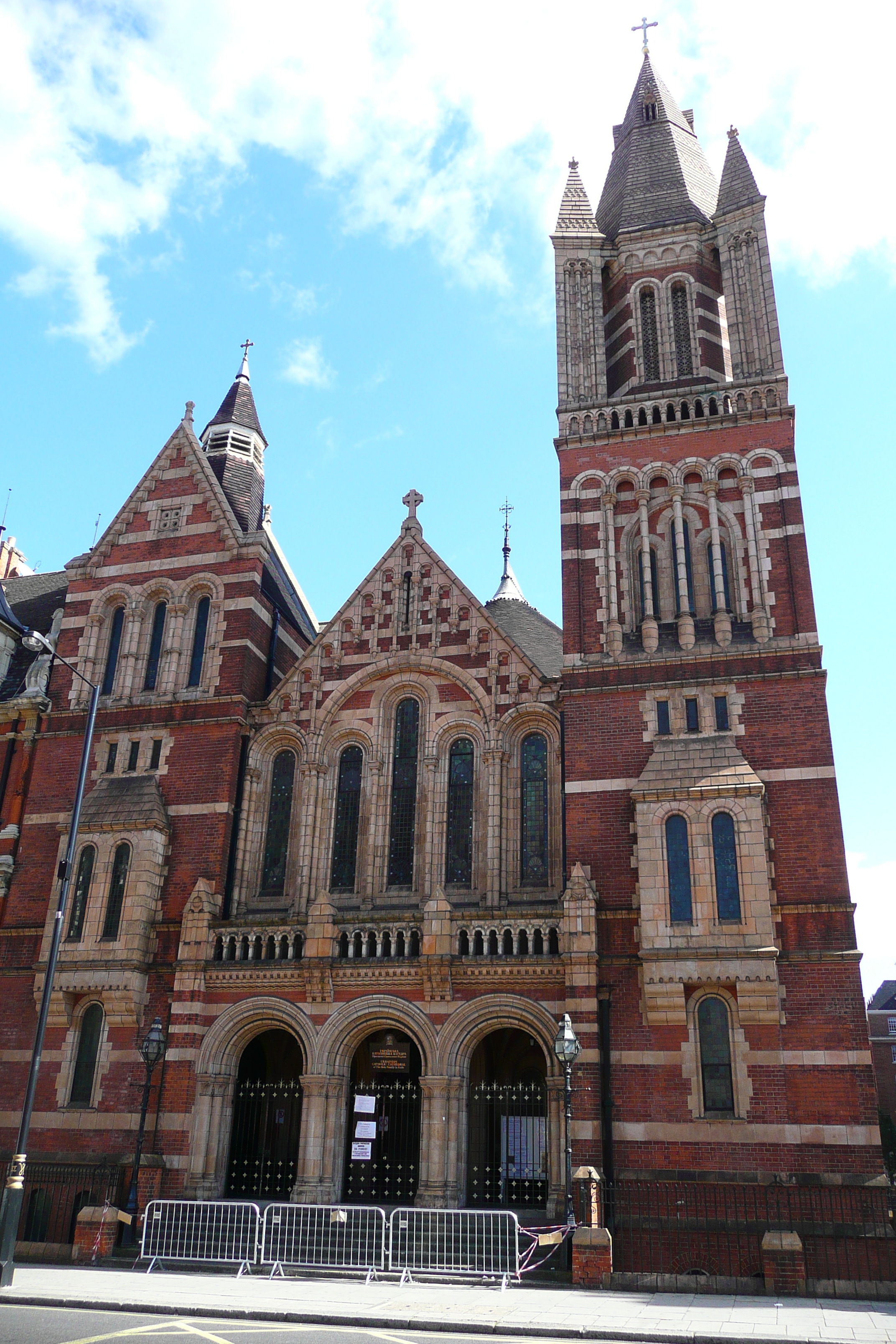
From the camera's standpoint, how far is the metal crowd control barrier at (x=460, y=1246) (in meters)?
17.6

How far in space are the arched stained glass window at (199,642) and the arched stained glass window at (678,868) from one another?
41.7ft

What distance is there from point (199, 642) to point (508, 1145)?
14.4 m

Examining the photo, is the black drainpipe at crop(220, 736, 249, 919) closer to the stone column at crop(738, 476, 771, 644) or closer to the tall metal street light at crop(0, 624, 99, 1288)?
the tall metal street light at crop(0, 624, 99, 1288)

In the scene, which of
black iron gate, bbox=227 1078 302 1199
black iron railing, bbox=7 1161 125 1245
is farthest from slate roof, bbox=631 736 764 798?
black iron railing, bbox=7 1161 125 1245

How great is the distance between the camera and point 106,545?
98.0ft

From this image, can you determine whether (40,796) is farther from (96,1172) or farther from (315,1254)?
(315,1254)

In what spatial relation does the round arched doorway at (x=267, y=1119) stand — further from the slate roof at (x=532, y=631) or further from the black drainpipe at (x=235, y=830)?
the slate roof at (x=532, y=631)

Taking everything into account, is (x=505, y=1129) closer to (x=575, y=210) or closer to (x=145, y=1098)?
(x=145, y=1098)

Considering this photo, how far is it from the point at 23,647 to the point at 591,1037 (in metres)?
20.0

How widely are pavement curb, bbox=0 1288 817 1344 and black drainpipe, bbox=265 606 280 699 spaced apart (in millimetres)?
15531

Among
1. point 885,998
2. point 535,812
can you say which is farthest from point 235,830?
point 885,998

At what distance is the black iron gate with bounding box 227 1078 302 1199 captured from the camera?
23.4 m

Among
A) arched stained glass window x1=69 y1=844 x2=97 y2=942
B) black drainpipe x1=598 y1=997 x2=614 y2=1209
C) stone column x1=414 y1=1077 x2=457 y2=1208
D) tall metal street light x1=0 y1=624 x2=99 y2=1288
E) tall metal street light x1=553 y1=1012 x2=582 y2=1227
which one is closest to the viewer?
tall metal street light x1=0 y1=624 x2=99 y2=1288

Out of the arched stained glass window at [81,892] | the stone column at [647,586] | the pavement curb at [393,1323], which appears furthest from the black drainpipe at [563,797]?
the arched stained glass window at [81,892]
